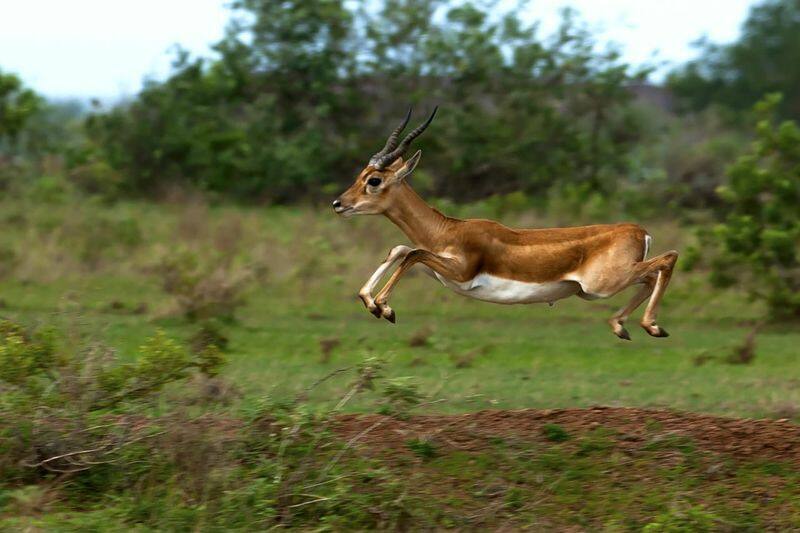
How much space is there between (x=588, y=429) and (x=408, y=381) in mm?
1376

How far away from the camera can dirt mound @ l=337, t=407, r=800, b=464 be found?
8586mm

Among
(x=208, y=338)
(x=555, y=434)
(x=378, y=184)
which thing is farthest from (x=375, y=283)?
(x=208, y=338)

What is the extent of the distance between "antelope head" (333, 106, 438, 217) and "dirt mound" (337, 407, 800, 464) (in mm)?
1464

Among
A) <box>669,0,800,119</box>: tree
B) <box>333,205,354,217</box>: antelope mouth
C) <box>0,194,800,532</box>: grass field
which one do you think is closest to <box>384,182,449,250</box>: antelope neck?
<box>333,205,354,217</box>: antelope mouth

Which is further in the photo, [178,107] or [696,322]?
[178,107]

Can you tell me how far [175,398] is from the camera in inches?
329

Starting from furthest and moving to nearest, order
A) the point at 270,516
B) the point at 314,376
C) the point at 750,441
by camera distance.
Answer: the point at 314,376 < the point at 750,441 < the point at 270,516

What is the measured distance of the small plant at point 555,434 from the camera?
8688 millimetres

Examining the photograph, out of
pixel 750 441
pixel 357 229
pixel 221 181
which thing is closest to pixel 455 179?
pixel 357 229

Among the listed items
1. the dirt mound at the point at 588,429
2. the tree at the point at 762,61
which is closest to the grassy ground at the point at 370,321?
the dirt mound at the point at 588,429

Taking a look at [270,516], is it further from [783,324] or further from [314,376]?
[783,324]

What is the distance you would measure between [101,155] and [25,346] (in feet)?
67.6

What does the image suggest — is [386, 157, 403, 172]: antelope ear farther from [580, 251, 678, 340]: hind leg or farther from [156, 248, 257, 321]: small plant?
[156, 248, 257, 321]: small plant

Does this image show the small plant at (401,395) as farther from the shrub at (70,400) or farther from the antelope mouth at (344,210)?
the shrub at (70,400)
